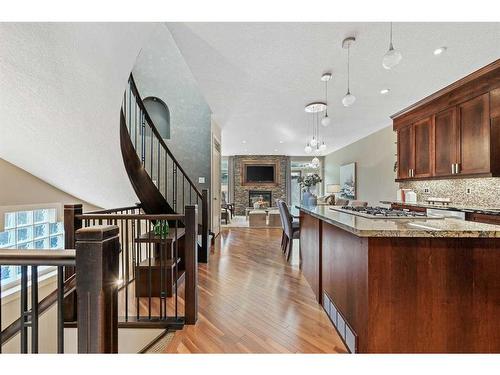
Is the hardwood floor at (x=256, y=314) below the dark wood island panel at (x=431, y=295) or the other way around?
below

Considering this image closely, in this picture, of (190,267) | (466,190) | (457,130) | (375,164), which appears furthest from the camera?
(375,164)

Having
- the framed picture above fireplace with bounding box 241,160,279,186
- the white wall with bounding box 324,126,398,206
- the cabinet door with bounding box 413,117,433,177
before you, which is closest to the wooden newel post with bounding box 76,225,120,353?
the cabinet door with bounding box 413,117,433,177

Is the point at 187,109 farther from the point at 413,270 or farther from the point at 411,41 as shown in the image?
the point at 413,270

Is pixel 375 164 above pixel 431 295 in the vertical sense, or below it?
above

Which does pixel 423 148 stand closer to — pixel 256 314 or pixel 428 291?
pixel 428 291

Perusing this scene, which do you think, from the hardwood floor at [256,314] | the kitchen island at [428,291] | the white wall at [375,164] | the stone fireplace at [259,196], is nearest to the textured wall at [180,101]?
the hardwood floor at [256,314]

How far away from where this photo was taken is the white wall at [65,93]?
1617 millimetres

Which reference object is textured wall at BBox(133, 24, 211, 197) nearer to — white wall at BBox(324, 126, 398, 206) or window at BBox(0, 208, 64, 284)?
window at BBox(0, 208, 64, 284)

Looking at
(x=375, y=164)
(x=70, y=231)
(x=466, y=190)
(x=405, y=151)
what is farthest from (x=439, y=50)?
(x=70, y=231)

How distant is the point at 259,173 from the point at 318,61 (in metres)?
8.13

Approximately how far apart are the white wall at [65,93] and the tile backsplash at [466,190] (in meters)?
4.67

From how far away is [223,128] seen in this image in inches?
264

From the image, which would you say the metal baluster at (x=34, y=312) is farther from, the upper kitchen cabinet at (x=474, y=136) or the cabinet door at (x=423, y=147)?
the cabinet door at (x=423, y=147)

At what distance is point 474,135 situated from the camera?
3.42 metres
